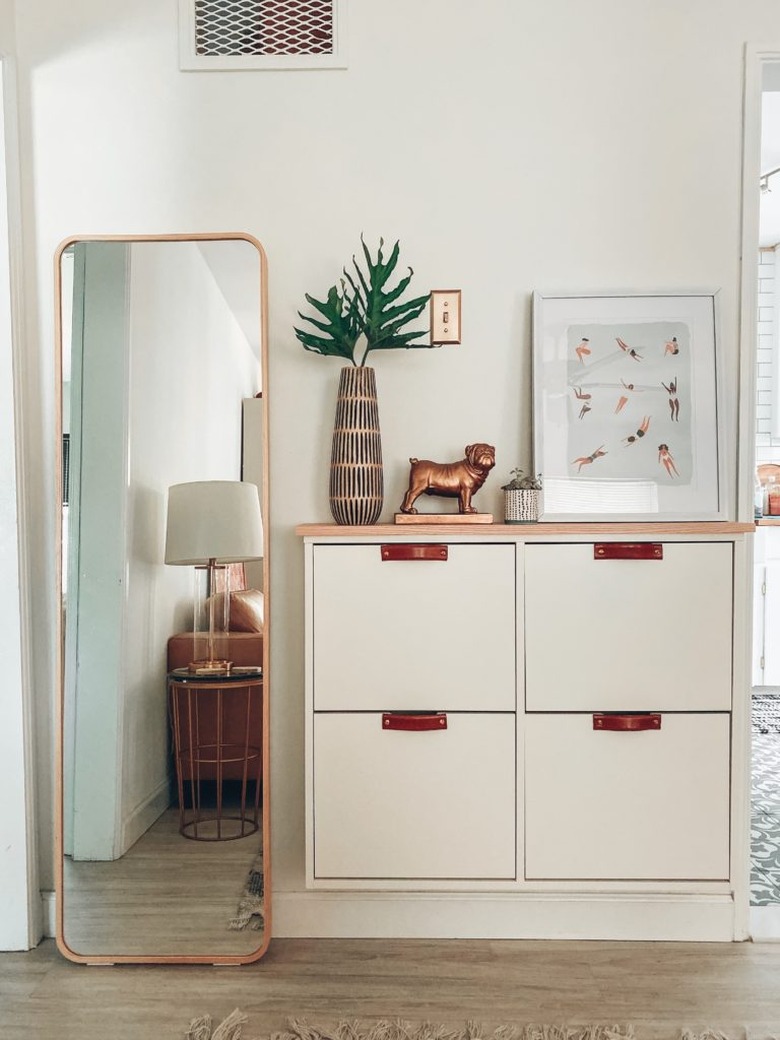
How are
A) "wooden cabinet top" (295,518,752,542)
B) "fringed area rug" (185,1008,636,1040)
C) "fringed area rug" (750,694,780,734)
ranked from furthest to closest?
"fringed area rug" (750,694,780,734) < "wooden cabinet top" (295,518,752,542) < "fringed area rug" (185,1008,636,1040)

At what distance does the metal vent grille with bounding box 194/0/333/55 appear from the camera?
246 cm

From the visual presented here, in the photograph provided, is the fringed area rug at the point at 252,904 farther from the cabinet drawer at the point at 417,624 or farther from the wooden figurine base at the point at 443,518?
the wooden figurine base at the point at 443,518

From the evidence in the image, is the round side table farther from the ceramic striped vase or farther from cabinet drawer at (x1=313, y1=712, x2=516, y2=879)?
the ceramic striped vase

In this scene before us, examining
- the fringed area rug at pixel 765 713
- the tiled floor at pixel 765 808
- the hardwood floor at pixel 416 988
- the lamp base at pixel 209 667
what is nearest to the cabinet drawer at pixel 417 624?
the lamp base at pixel 209 667

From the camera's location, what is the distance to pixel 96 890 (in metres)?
2.34

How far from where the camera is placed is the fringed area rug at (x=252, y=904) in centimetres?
232

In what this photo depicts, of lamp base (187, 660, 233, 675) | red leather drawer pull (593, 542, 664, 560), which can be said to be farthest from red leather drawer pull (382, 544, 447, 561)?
lamp base (187, 660, 233, 675)

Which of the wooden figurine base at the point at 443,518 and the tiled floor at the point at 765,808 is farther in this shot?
the tiled floor at the point at 765,808

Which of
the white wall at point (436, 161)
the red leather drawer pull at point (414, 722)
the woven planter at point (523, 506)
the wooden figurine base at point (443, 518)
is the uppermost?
the white wall at point (436, 161)

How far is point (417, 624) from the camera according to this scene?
2277 mm

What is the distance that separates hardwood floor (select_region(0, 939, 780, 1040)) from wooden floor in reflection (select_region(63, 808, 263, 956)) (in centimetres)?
6

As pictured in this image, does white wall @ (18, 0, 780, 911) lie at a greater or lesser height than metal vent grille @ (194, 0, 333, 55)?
lesser

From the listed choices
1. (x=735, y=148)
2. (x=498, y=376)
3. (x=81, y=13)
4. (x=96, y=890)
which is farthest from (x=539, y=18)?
(x=96, y=890)

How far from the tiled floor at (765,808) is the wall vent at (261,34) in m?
2.59
